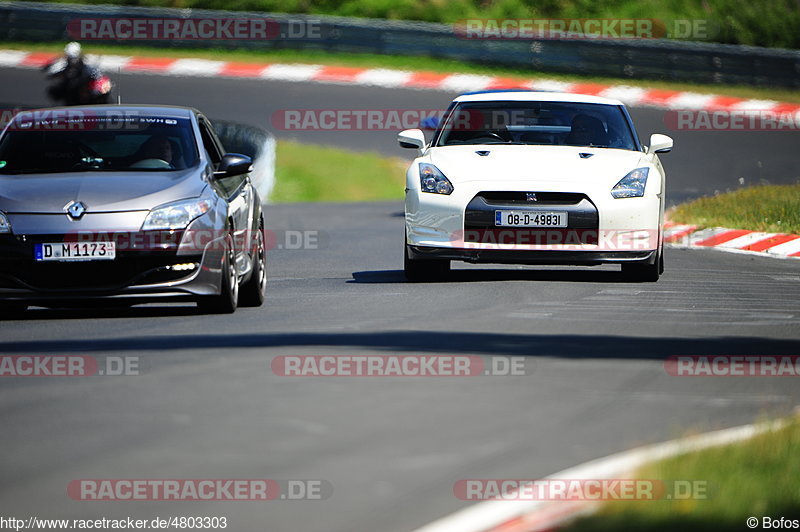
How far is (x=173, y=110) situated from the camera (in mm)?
11547

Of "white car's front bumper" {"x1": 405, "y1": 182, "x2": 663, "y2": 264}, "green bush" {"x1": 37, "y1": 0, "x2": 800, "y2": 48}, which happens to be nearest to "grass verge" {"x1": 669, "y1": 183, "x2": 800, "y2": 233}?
"white car's front bumper" {"x1": 405, "y1": 182, "x2": 663, "y2": 264}

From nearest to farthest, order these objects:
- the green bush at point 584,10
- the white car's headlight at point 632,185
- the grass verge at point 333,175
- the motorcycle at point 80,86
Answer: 1. the white car's headlight at point 632,185
2. the motorcycle at point 80,86
3. the grass verge at point 333,175
4. the green bush at point 584,10

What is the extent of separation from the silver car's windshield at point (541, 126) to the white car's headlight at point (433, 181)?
2.18 ft

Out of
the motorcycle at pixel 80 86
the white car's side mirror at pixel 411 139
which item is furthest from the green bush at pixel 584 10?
the white car's side mirror at pixel 411 139

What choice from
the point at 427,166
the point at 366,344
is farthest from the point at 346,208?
the point at 366,344

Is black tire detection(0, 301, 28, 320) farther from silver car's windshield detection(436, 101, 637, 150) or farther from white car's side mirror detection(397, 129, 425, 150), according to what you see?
silver car's windshield detection(436, 101, 637, 150)

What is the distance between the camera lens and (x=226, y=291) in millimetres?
10609

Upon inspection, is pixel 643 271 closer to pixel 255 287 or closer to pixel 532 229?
pixel 532 229

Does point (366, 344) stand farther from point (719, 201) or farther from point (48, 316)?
point (719, 201)

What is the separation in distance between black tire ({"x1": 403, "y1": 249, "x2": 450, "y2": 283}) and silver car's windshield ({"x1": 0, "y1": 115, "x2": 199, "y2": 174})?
8.09 feet

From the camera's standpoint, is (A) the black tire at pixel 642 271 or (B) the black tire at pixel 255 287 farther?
(A) the black tire at pixel 642 271

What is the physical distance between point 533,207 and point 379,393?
5.34 meters

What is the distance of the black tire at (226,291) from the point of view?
34.6 ft

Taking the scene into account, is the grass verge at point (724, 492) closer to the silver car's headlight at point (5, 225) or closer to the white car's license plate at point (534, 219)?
the silver car's headlight at point (5, 225)
